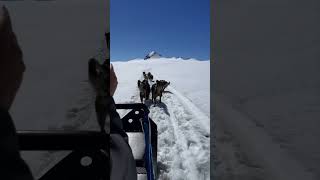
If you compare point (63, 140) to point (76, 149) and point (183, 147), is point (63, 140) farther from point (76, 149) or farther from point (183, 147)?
point (183, 147)

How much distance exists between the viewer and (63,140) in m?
0.70

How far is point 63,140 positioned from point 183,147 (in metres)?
3.51

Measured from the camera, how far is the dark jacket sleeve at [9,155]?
439 mm

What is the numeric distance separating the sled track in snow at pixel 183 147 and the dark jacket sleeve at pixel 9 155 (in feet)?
9.19

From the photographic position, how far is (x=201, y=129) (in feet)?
16.7

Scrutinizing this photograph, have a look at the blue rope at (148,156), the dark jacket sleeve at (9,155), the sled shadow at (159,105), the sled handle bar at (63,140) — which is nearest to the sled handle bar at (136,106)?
the blue rope at (148,156)

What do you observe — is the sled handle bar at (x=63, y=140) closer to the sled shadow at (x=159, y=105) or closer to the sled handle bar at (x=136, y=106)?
the sled handle bar at (x=136, y=106)

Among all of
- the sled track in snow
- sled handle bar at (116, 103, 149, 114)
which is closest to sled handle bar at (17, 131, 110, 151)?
sled handle bar at (116, 103, 149, 114)

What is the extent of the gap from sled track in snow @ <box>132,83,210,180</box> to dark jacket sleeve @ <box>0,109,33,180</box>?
110 inches

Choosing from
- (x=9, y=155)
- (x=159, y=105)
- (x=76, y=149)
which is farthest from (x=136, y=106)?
(x=159, y=105)

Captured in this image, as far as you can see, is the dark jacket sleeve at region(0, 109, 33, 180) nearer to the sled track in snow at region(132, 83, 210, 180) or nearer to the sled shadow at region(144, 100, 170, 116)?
the sled track in snow at region(132, 83, 210, 180)
